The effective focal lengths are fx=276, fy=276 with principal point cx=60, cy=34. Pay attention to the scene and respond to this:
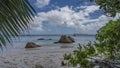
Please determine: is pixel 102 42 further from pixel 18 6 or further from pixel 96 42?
pixel 18 6

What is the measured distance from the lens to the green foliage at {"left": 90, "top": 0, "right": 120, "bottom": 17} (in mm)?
4800

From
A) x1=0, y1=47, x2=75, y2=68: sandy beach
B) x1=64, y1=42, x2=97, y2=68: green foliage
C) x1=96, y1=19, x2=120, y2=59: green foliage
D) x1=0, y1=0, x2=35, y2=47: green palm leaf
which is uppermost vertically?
x1=0, y1=0, x2=35, y2=47: green palm leaf

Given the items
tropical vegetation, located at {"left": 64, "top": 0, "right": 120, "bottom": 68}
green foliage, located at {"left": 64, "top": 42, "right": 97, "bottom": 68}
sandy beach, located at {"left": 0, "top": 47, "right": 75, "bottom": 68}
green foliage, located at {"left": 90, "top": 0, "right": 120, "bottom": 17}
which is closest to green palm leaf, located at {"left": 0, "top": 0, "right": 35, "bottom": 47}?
tropical vegetation, located at {"left": 64, "top": 0, "right": 120, "bottom": 68}

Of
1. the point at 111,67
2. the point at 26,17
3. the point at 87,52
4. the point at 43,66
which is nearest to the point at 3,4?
the point at 26,17

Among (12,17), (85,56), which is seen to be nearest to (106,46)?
(85,56)

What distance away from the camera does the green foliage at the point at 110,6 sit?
15.7 ft

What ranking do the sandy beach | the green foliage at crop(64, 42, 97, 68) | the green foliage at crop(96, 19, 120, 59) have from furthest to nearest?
1. the sandy beach
2. the green foliage at crop(64, 42, 97, 68)
3. the green foliage at crop(96, 19, 120, 59)

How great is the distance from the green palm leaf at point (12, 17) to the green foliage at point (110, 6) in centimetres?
288

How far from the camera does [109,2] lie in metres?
4.86

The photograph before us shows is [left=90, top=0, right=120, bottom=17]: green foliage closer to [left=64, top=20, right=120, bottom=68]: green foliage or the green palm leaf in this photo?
[left=64, top=20, right=120, bottom=68]: green foliage

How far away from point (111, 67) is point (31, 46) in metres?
37.2

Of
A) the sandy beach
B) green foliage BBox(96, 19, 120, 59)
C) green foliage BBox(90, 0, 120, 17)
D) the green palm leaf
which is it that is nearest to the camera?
the green palm leaf

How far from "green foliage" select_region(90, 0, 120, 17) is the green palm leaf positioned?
2879 millimetres

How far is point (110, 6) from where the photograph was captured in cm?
495
